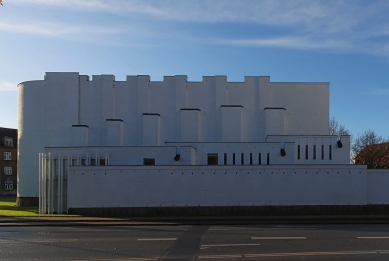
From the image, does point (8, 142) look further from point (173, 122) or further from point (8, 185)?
point (173, 122)

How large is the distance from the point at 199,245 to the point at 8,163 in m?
73.1

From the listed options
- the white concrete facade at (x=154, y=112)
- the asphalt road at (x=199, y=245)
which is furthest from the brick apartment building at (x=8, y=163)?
the asphalt road at (x=199, y=245)

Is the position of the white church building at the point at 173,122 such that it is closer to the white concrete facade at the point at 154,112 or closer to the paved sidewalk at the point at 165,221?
the white concrete facade at the point at 154,112

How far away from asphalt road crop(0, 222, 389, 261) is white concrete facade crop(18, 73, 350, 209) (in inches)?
1013

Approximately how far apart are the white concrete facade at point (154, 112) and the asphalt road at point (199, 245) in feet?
84.4

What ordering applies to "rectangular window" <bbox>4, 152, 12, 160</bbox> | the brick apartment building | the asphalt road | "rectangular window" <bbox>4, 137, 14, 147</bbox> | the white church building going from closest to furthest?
the asphalt road < the white church building < the brick apartment building < "rectangular window" <bbox>4, 152, 12, 160</bbox> < "rectangular window" <bbox>4, 137, 14, 147</bbox>

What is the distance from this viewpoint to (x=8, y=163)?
256ft

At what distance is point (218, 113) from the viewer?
44.2m

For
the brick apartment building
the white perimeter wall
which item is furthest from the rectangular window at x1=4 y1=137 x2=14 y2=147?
the white perimeter wall

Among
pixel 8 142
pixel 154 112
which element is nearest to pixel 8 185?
pixel 8 142

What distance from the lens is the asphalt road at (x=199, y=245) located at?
38.6 ft

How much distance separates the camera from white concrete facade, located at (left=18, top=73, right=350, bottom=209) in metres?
43.1

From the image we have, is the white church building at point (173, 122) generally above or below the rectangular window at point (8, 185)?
above

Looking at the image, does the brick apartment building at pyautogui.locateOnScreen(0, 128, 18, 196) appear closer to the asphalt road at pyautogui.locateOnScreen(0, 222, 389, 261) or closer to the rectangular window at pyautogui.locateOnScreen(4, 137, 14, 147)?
the rectangular window at pyautogui.locateOnScreen(4, 137, 14, 147)
